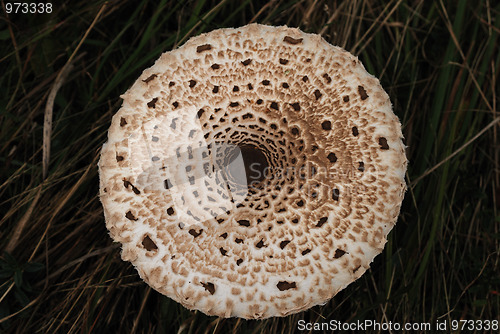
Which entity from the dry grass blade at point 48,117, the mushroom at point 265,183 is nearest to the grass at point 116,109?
the dry grass blade at point 48,117

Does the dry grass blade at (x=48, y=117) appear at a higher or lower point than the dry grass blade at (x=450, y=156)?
higher

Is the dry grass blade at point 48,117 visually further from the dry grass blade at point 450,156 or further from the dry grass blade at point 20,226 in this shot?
the dry grass blade at point 450,156

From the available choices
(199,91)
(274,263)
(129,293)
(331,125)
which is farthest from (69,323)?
(331,125)

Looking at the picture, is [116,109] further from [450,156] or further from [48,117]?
[450,156]

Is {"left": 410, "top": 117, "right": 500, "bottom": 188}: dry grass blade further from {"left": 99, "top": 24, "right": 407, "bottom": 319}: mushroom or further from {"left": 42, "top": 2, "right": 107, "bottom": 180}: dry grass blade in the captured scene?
{"left": 42, "top": 2, "right": 107, "bottom": 180}: dry grass blade

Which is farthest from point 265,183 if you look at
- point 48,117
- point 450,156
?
point 48,117

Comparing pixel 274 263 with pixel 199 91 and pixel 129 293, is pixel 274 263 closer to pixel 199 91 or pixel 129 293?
pixel 199 91

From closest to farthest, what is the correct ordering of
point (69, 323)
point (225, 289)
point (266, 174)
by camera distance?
point (225, 289) < point (266, 174) < point (69, 323)
